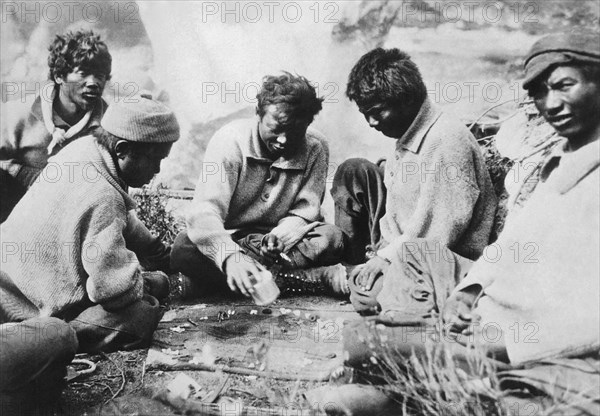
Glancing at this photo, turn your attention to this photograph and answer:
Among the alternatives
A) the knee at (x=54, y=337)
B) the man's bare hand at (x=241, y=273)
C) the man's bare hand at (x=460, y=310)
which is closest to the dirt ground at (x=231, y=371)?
the man's bare hand at (x=241, y=273)

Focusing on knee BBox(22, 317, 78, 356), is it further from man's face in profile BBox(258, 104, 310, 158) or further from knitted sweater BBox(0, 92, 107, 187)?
man's face in profile BBox(258, 104, 310, 158)

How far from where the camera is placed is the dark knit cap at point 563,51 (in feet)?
11.1

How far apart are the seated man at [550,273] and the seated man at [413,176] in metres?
0.20

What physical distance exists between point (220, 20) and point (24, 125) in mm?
1328

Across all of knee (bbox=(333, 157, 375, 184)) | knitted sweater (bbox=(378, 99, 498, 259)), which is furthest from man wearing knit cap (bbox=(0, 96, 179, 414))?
knitted sweater (bbox=(378, 99, 498, 259))

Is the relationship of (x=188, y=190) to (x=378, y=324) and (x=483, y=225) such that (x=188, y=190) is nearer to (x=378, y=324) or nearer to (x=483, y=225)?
(x=378, y=324)

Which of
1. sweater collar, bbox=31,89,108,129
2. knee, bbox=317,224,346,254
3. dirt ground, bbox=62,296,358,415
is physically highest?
sweater collar, bbox=31,89,108,129

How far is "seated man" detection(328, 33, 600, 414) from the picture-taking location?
3.26 meters

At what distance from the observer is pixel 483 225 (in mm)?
3758

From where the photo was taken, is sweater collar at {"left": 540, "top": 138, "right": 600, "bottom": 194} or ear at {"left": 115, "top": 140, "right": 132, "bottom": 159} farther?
ear at {"left": 115, "top": 140, "right": 132, "bottom": 159}

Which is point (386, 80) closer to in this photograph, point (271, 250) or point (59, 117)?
point (271, 250)

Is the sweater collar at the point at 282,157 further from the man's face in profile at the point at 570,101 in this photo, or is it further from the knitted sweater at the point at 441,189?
the man's face in profile at the point at 570,101

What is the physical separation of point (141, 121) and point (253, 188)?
0.72 m

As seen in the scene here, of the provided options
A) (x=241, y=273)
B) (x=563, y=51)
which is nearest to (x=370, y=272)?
(x=241, y=273)
